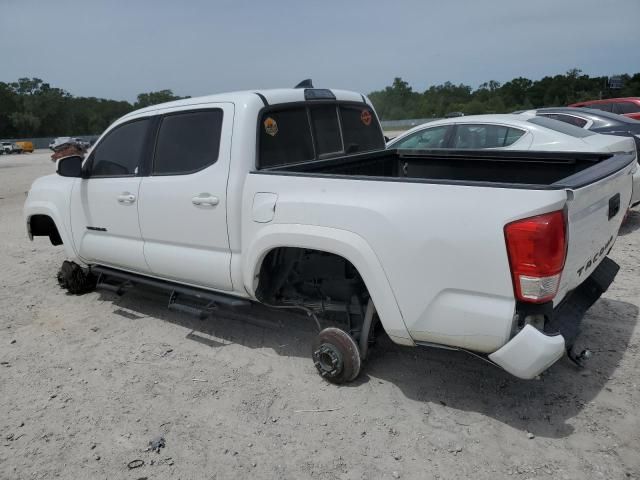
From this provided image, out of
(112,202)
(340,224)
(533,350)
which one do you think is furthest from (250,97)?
(533,350)

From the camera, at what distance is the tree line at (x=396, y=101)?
5403 cm

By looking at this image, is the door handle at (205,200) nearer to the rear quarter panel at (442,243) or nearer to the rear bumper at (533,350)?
the rear quarter panel at (442,243)

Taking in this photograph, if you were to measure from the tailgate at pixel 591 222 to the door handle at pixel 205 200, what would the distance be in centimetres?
232

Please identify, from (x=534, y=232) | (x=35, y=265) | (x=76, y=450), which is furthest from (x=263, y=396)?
(x=35, y=265)

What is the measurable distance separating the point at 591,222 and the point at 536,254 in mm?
639

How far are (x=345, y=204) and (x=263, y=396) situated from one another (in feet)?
4.69

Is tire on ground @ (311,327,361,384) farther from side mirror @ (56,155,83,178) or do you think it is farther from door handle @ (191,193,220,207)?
side mirror @ (56,155,83,178)

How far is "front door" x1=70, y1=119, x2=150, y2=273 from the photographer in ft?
14.4

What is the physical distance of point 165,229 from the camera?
408 cm

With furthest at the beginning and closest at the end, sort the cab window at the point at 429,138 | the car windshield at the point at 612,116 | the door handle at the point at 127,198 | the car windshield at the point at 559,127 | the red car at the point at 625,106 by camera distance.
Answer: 1. the red car at the point at 625,106
2. the car windshield at the point at 612,116
3. the cab window at the point at 429,138
4. the car windshield at the point at 559,127
5. the door handle at the point at 127,198

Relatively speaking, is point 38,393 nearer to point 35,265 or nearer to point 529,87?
point 35,265

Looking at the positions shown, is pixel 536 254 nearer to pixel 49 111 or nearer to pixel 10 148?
pixel 10 148

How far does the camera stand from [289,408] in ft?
10.5

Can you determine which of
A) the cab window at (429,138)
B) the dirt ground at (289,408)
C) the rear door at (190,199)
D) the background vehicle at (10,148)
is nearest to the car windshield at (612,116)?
the cab window at (429,138)
